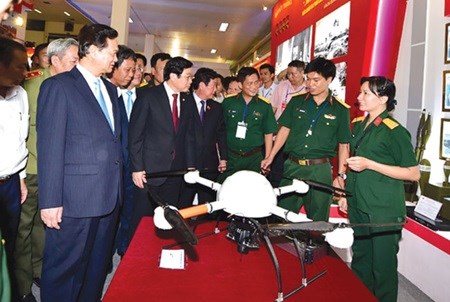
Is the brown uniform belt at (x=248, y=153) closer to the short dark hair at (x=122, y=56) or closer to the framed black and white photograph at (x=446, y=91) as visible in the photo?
the short dark hair at (x=122, y=56)

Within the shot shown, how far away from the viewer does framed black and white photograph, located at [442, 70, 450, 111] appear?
3.43m

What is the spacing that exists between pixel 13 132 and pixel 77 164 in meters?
0.40

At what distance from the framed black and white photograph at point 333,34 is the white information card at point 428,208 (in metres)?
2.23

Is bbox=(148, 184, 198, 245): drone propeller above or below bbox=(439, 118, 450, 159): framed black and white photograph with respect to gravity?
below

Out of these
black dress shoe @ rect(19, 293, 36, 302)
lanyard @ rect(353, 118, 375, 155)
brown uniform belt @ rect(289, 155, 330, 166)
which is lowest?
black dress shoe @ rect(19, 293, 36, 302)

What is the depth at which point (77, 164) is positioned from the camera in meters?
1.84

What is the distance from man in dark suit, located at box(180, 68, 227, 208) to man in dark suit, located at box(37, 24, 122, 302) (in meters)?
1.32

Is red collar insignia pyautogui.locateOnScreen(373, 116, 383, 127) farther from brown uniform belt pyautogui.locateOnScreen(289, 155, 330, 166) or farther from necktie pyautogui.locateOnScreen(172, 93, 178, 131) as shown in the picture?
necktie pyautogui.locateOnScreen(172, 93, 178, 131)

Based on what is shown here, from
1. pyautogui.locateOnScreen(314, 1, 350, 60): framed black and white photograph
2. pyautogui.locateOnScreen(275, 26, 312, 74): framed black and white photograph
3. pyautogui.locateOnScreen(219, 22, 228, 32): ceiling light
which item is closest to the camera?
pyautogui.locateOnScreen(314, 1, 350, 60): framed black and white photograph

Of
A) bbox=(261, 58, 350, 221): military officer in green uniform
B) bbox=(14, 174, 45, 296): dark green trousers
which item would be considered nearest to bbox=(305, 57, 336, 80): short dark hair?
bbox=(261, 58, 350, 221): military officer in green uniform

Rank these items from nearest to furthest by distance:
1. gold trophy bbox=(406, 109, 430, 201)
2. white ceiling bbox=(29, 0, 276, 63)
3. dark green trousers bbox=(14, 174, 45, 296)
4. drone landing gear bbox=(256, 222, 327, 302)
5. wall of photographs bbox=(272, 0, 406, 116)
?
drone landing gear bbox=(256, 222, 327, 302), dark green trousers bbox=(14, 174, 45, 296), gold trophy bbox=(406, 109, 430, 201), wall of photographs bbox=(272, 0, 406, 116), white ceiling bbox=(29, 0, 276, 63)

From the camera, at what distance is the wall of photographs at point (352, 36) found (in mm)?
3965

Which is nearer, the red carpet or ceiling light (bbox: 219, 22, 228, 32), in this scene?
the red carpet

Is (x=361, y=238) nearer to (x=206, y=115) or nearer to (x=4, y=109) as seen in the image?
(x=206, y=115)
